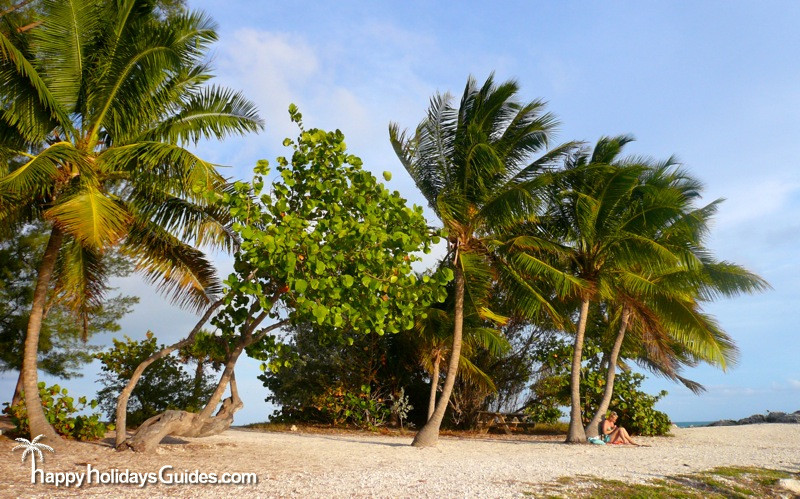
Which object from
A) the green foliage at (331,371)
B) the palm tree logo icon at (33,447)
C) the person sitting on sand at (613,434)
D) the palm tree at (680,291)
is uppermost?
the palm tree at (680,291)

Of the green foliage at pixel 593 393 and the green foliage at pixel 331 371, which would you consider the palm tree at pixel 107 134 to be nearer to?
the green foliage at pixel 331 371

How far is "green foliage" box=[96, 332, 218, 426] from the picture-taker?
15438 mm

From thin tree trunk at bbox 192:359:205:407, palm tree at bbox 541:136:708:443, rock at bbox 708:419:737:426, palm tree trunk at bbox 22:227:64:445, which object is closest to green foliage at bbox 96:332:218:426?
thin tree trunk at bbox 192:359:205:407

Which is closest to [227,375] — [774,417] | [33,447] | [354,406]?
[33,447]

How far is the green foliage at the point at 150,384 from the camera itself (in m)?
15.4

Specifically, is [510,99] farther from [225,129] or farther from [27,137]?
[27,137]

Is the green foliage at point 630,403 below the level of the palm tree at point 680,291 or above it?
below

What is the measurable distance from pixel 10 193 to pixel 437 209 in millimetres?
8373

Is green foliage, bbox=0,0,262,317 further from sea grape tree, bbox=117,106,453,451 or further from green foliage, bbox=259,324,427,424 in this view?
green foliage, bbox=259,324,427,424

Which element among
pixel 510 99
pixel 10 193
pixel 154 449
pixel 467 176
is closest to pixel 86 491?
pixel 154 449

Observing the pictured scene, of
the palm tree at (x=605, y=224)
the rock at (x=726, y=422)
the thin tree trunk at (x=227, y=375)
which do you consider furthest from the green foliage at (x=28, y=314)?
the rock at (x=726, y=422)

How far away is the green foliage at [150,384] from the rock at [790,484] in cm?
1284

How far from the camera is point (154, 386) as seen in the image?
16.9m

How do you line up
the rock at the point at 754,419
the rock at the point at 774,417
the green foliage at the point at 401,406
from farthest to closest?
1. the rock at the point at 754,419
2. the rock at the point at 774,417
3. the green foliage at the point at 401,406
